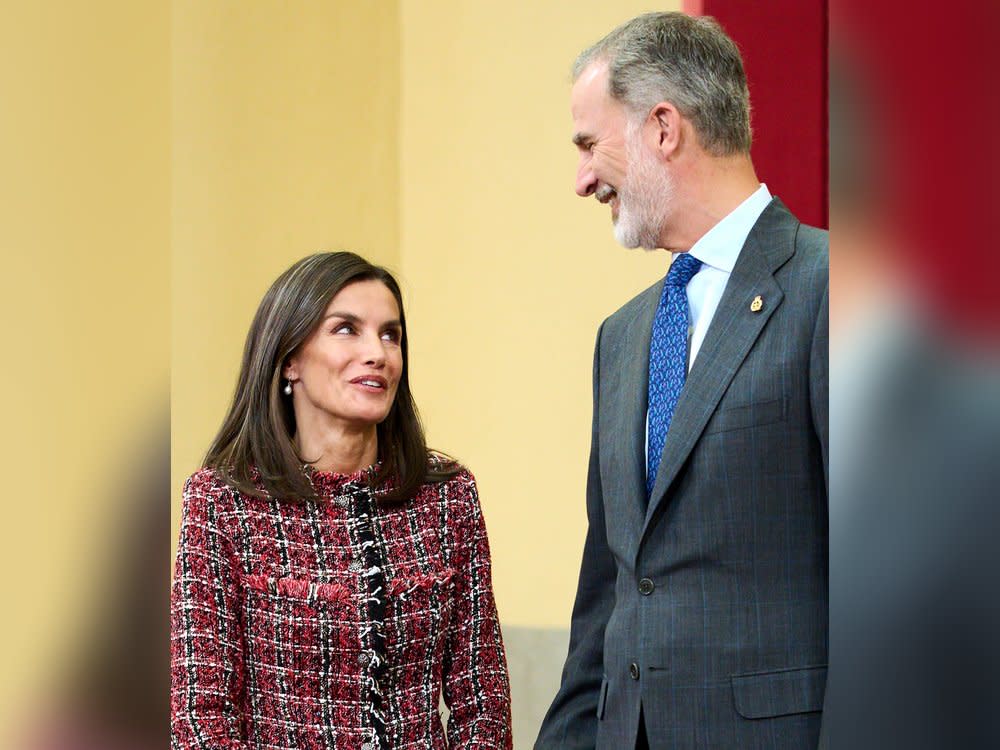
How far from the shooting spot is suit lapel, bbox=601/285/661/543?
5.67 ft

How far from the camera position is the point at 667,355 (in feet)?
5.85

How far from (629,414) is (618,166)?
1.27 ft

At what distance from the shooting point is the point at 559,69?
12.7 ft

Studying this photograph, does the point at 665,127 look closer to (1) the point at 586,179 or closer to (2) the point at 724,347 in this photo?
(1) the point at 586,179

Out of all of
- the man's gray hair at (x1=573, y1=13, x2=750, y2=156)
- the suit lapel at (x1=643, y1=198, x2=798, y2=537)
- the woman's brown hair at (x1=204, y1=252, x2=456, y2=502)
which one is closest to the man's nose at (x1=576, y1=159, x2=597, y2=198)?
the man's gray hair at (x1=573, y1=13, x2=750, y2=156)

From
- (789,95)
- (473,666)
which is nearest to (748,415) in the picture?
(473,666)

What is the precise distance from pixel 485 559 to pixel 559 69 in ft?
6.52

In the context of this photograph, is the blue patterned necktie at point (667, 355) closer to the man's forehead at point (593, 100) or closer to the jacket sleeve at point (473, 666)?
the man's forehead at point (593, 100)

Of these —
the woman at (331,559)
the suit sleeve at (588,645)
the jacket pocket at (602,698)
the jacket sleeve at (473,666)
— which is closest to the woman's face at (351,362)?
the woman at (331,559)

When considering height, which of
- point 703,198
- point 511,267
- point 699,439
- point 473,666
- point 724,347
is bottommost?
point 473,666

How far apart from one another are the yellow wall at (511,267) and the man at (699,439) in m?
1.65
